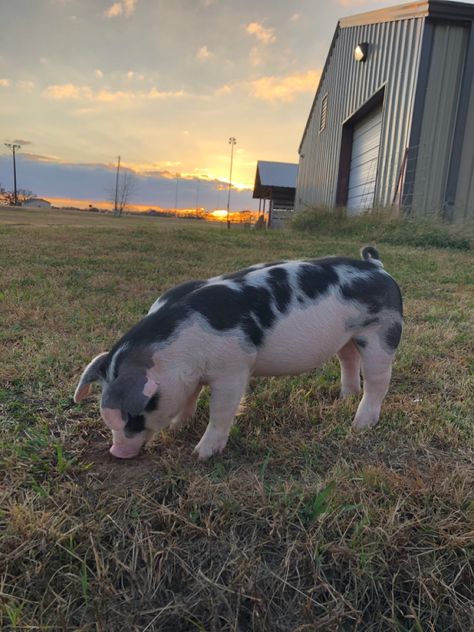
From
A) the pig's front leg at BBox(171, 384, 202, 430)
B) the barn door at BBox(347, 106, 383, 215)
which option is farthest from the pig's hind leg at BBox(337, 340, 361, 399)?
the barn door at BBox(347, 106, 383, 215)

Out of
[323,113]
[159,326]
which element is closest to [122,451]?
[159,326]

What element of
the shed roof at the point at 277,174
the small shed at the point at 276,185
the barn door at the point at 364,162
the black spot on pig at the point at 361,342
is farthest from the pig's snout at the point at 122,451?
the shed roof at the point at 277,174

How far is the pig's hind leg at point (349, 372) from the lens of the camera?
2.58m

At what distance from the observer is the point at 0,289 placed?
4.88 m

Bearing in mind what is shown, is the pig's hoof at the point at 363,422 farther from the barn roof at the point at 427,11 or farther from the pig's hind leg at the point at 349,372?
the barn roof at the point at 427,11

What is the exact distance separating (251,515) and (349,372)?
4.24ft

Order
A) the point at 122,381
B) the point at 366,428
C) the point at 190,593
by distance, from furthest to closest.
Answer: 1. the point at 366,428
2. the point at 122,381
3. the point at 190,593

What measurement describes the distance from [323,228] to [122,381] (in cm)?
1199

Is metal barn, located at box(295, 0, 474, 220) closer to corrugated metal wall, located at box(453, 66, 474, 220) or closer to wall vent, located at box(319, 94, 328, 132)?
corrugated metal wall, located at box(453, 66, 474, 220)

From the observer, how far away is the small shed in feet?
104

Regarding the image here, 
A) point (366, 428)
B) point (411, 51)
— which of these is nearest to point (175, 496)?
point (366, 428)

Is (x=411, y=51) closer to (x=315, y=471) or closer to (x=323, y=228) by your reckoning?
(x=323, y=228)

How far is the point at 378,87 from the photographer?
11.6 meters

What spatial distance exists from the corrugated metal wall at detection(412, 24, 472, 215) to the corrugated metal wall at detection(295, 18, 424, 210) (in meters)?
0.41
